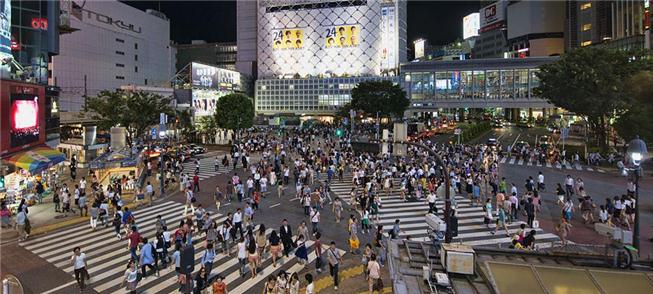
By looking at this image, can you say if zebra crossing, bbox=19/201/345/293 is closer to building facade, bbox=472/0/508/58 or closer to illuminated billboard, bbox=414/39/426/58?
building facade, bbox=472/0/508/58

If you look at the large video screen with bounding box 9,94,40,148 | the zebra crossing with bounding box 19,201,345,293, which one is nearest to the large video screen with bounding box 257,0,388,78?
the large video screen with bounding box 9,94,40,148

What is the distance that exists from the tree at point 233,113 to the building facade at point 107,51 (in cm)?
2475

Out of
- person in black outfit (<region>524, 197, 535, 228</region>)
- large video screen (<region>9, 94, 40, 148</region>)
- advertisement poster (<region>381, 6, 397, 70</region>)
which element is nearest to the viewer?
person in black outfit (<region>524, 197, 535, 228</region>)

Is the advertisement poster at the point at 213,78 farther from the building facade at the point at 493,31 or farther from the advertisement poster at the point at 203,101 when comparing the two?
the building facade at the point at 493,31

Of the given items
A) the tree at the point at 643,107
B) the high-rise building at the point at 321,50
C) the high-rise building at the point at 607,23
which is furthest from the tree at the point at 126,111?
the high-rise building at the point at 607,23

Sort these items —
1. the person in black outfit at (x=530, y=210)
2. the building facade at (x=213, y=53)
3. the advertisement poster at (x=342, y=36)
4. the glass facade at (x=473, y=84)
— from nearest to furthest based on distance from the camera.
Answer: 1. the person in black outfit at (x=530, y=210)
2. the glass facade at (x=473, y=84)
3. the advertisement poster at (x=342, y=36)
4. the building facade at (x=213, y=53)

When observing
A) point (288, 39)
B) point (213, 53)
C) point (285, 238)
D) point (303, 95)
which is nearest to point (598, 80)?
point (285, 238)

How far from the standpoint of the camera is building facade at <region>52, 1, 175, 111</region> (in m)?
77.8

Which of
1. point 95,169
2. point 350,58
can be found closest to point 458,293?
point 95,169

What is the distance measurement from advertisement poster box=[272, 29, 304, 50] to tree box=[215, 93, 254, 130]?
2316 inches

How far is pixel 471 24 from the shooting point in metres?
171

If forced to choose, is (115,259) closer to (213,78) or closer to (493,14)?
(213,78)

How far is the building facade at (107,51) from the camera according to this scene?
77.8 meters

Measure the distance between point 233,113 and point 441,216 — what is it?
4107 cm
